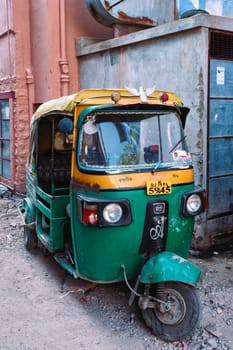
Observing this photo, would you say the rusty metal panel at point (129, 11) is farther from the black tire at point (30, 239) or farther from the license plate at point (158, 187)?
the license plate at point (158, 187)

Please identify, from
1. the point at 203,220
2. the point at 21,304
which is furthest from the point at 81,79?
the point at 21,304

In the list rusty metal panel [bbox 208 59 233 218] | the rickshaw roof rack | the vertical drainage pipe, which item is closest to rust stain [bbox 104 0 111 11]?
the vertical drainage pipe

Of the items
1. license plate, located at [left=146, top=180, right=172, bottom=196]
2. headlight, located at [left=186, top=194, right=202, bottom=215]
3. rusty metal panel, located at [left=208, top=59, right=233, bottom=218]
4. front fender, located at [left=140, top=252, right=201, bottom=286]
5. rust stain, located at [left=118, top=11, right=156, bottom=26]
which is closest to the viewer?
front fender, located at [left=140, top=252, right=201, bottom=286]

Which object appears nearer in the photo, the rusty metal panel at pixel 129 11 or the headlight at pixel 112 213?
the headlight at pixel 112 213

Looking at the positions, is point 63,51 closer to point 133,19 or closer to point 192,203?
point 133,19

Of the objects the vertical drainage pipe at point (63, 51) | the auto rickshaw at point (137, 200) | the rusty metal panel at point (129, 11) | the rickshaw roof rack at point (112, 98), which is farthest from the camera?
the vertical drainage pipe at point (63, 51)

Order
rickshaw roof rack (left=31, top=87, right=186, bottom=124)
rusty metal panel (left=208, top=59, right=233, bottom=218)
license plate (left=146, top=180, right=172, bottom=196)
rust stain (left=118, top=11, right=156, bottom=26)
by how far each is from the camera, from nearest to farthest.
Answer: license plate (left=146, top=180, right=172, bottom=196), rickshaw roof rack (left=31, top=87, right=186, bottom=124), rusty metal panel (left=208, top=59, right=233, bottom=218), rust stain (left=118, top=11, right=156, bottom=26)

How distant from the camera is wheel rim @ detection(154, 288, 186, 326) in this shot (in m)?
3.41

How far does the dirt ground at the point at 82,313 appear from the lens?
135 inches

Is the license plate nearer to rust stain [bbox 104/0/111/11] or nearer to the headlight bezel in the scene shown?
the headlight bezel

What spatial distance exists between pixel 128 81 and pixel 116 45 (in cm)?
68

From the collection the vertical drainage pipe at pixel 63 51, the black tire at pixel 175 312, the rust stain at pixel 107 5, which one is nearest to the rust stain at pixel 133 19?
the rust stain at pixel 107 5

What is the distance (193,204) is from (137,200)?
63 cm

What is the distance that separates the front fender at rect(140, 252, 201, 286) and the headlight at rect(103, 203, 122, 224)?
20.3 inches
